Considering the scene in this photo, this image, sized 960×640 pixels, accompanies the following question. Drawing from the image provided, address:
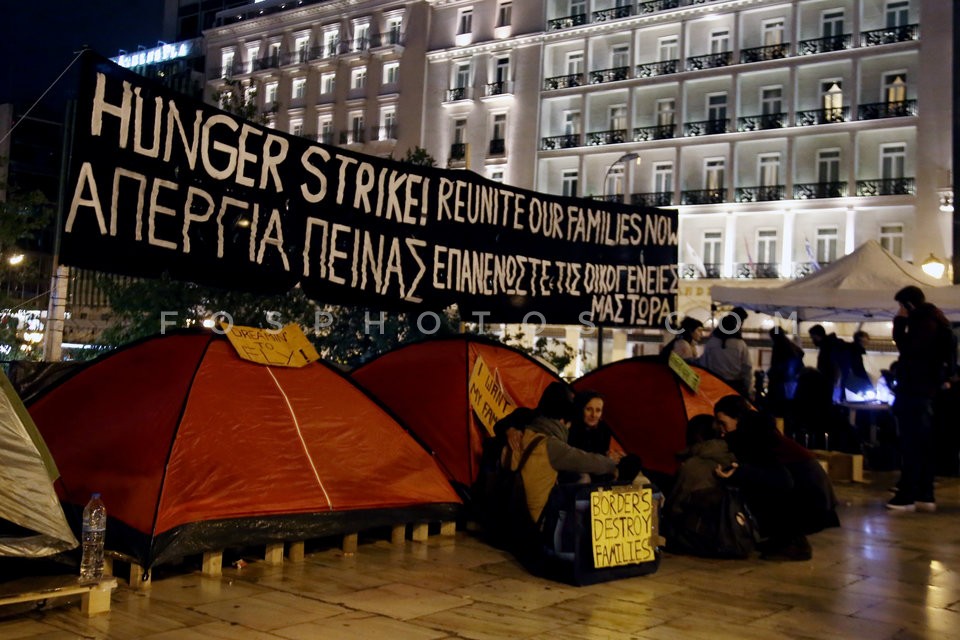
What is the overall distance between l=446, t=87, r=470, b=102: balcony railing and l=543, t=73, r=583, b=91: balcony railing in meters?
3.99

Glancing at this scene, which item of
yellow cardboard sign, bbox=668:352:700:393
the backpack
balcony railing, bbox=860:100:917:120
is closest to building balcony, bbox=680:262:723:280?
balcony railing, bbox=860:100:917:120

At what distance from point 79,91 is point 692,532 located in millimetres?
4890

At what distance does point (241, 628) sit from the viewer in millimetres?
4676

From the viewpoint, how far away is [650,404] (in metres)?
9.21

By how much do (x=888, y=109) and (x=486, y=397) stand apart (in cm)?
2988

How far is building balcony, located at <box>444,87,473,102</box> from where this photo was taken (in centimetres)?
4366

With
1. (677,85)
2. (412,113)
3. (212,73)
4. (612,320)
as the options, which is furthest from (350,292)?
(212,73)

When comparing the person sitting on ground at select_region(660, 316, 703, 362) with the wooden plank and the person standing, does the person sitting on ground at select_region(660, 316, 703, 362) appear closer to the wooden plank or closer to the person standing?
the person standing

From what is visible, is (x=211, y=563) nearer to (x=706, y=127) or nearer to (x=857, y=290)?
(x=857, y=290)

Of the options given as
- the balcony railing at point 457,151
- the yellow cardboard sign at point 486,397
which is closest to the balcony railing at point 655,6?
the balcony railing at point 457,151

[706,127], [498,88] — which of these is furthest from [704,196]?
[498,88]

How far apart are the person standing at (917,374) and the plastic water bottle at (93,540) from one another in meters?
Answer: 7.27

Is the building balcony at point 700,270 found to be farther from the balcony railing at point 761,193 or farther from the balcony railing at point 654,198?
the balcony railing at point 761,193

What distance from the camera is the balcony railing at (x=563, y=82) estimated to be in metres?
40.8
